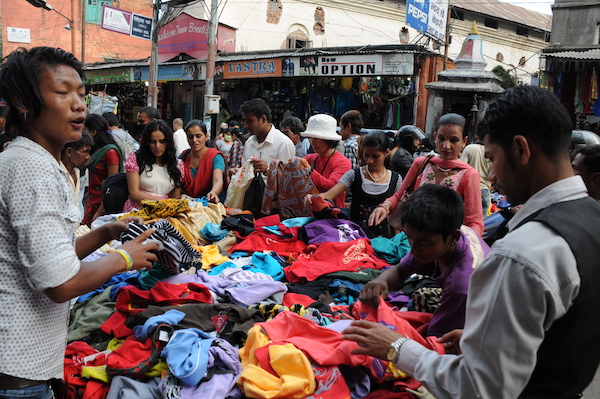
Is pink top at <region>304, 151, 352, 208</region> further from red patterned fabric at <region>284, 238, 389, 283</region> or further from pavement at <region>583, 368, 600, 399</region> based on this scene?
pavement at <region>583, 368, 600, 399</region>

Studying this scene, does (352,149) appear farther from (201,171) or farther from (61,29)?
(61,29)

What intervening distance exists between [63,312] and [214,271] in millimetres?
1498

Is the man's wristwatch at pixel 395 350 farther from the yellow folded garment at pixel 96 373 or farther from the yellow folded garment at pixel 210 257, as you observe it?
the yellow folded garment at pixel 210 257

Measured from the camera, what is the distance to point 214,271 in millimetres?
3229

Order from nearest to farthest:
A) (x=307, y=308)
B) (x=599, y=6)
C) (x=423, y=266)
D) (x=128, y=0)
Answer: (x=423, y=266) → (x=307, y=308) → (x=599, y=6) → (x=128, y=0)

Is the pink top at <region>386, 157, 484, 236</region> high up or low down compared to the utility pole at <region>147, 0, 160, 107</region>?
down

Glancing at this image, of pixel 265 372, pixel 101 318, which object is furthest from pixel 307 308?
pixel 101 318

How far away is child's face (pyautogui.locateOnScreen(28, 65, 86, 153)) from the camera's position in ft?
5.46

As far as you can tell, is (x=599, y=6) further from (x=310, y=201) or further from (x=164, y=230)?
(x=164, y=230)

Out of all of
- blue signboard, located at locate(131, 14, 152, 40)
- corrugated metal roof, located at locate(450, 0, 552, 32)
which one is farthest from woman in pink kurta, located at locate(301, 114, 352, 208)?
corrugated metal roof, located at locate(450, 0, 552, 32)

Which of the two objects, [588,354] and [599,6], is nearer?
[588,354]

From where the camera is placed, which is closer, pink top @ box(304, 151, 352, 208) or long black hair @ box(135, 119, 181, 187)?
pink top @ box(304, 151, 352, 208)

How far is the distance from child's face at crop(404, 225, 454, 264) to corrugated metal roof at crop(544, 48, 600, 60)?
11013 mm

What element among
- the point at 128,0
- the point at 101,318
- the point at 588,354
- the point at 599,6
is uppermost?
the point at 128,0
